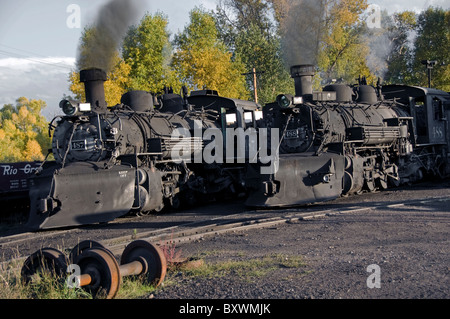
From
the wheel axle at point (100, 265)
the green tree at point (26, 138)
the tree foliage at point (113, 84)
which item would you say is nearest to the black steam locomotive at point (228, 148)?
the wheel axle at point (100, 265)

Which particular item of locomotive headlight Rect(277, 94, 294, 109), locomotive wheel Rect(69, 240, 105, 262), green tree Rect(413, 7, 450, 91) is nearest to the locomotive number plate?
locomotive headlight Rect(277, 94, 294, 109)

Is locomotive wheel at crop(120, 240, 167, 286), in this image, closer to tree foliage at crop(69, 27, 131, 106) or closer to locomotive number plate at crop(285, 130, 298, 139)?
locomotive number plate at crop(285, 130, 298, 139)

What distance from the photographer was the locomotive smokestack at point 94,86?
460 inches

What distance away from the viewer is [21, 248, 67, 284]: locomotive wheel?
4773 millimetres

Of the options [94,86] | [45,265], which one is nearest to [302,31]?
[94,86]

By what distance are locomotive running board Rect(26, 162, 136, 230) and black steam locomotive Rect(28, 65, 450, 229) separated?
2cm

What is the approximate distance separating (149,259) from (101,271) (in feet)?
2.16

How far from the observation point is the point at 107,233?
934cm

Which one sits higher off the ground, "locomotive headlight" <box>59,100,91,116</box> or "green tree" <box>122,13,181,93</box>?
"green tree" <box>122,13,181,93</box>

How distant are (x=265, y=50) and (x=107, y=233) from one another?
26985 millimetres

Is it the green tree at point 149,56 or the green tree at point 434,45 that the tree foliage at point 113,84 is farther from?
the green tree at point 434,45

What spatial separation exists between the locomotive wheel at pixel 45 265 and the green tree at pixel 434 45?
4120cm

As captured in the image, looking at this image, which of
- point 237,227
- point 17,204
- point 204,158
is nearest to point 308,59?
point 204,158
